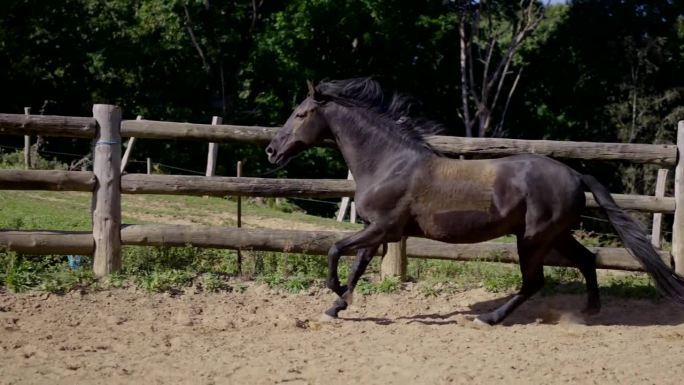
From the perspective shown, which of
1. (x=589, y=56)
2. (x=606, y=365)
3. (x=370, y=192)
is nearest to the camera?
(x=606, y=365)

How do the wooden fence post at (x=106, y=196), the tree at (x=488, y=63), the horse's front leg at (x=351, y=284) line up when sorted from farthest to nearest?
the tree at (x=488, y=63)
the wooden fence post at (x=106, y=196)
the horse's front leg at (x=351, y=284)

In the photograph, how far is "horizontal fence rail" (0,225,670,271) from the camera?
763cm

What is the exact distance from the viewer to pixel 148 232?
782cm

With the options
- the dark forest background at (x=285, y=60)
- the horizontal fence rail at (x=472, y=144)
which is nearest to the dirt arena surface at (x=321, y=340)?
the horizontal fence rail at (x=472, y=144)

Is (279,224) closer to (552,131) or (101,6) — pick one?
(101,6)

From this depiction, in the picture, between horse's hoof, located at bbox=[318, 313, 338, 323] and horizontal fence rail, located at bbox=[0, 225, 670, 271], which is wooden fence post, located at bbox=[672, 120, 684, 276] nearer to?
horizontal fence rail, located at bbox=[0, 225, 670, 271]

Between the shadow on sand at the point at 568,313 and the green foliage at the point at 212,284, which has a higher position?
the green foliage at the point at 212,284

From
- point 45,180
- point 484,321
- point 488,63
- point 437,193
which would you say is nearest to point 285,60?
point 488,63

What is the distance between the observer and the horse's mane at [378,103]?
287 inches

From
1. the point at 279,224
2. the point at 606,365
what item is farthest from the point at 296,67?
the point at 606,365

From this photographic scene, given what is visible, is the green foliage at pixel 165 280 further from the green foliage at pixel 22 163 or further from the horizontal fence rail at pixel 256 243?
the green foliage at pixel 22 163

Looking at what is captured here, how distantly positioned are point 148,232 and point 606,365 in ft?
14.5

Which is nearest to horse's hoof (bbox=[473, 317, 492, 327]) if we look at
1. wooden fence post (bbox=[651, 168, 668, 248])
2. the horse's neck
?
the horse's neck

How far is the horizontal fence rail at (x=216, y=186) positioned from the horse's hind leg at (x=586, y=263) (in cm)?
61
